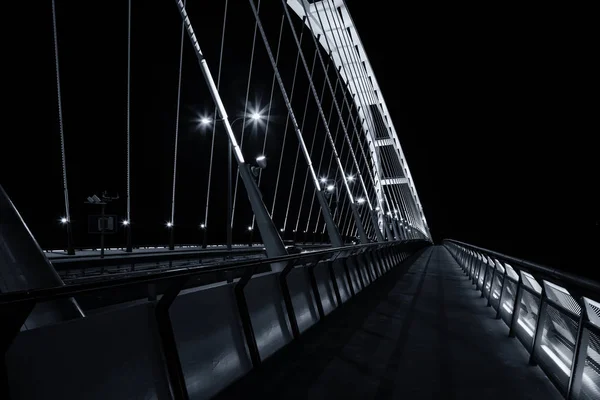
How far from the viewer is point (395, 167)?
60219 mm

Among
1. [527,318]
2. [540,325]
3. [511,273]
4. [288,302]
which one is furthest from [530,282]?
[288,302]

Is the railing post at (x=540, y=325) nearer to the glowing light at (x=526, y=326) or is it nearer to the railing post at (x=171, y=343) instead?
the glowing light at (x=526, y=326)

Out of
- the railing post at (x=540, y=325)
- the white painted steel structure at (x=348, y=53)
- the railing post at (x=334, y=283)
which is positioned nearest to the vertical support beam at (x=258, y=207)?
the railing post at (x=334, y=283)

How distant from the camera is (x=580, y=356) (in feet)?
13.1

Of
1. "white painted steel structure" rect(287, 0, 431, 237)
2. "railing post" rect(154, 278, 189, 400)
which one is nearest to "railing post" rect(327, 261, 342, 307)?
"railing post" rect(154, 278, 189, 400)

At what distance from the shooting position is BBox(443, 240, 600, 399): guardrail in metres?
3.86

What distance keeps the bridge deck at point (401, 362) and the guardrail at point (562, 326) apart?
191 mm

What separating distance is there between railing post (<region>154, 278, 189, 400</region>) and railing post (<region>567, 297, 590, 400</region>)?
10.5 ft

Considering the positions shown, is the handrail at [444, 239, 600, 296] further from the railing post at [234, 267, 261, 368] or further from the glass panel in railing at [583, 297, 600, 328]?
the railing post at [234, 267, 261, 368]

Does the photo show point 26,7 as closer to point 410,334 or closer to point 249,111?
point 249,111

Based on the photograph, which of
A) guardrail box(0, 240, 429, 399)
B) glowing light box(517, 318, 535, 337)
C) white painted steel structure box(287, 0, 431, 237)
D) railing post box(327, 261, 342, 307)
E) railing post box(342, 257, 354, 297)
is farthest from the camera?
white painted steel structure box(287, 0, 431, 237)

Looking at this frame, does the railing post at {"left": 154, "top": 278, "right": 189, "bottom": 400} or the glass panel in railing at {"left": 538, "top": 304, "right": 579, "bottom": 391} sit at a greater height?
the railing post at {"left": 154, "top": 278, "right": 189, "bottom": 400}

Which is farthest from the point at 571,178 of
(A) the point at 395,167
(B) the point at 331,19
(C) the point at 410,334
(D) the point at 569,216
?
(C) the point at 410,334

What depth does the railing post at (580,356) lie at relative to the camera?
396 cm
